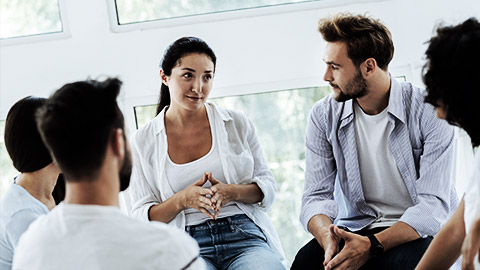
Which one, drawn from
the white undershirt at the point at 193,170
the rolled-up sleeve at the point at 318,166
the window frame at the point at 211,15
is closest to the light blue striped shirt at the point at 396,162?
the rolled-up sleeve at the point at 318,166

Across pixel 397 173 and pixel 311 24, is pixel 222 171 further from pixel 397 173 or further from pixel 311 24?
pixel 311 24

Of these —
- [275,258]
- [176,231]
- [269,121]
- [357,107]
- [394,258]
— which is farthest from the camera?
[269,121]

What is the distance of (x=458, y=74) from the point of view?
4.80 ft

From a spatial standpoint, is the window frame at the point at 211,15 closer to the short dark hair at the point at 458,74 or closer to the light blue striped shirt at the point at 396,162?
the light blue striped shirt at the point at 396,162

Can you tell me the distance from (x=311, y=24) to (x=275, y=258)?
116 cm

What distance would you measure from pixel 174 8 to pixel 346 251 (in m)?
1.46

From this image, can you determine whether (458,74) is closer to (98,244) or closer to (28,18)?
(98,244)

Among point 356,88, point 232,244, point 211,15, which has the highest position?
point 211,15

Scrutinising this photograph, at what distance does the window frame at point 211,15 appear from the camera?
2.70 m

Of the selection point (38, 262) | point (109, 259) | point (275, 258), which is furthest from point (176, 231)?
point (275, 258)

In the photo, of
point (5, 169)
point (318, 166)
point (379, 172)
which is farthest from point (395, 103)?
point (5, 169)

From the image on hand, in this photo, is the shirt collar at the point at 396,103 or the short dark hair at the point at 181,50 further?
the short dark hair at the point at 181,50

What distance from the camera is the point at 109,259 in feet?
3.88

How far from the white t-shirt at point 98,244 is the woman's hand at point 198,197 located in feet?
2.76
